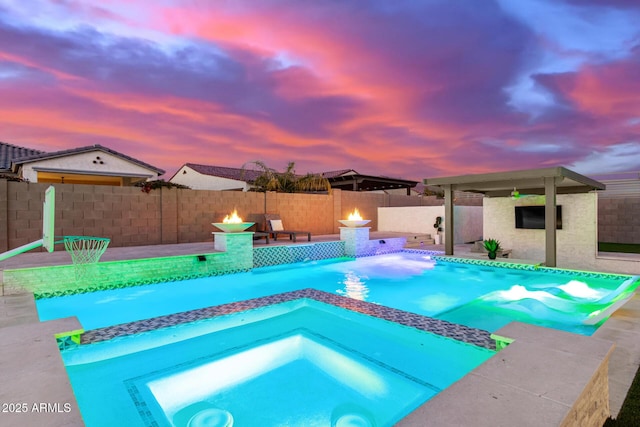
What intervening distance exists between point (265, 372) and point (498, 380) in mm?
2476

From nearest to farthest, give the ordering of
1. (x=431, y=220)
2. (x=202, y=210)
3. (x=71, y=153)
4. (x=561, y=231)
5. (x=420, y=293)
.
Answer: (x=420, y=293)
(x=561, y=231)
(x=202, y=210)
(x=71, y=153)
(x=431, y=220)

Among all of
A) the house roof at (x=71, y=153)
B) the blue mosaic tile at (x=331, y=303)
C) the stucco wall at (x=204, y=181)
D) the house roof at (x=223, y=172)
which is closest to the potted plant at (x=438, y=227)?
the blue mosaic tile at (x=331, y=303)

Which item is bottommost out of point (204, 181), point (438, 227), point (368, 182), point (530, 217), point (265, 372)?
point (265, 372)

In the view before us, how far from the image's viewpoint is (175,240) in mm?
10820

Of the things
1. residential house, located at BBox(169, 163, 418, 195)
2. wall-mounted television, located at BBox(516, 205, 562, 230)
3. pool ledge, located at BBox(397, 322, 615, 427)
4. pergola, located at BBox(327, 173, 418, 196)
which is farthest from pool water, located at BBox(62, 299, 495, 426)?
residential house, located at BBox(169, 163, 418, 195)

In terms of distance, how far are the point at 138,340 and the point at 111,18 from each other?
27.9ft

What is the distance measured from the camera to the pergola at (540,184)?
794cm

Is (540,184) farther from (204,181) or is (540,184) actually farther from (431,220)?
(204,181)

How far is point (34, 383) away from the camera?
7.07 feet

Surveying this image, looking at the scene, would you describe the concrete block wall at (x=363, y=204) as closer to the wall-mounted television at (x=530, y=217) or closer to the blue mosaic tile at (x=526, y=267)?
the blue mosaic tile at (x=526, y=267)

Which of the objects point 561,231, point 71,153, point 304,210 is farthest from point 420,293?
point 71,153

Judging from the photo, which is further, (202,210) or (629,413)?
(202,210)

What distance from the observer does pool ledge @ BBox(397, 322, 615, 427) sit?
1661 mm

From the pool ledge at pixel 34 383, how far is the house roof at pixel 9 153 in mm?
15882
